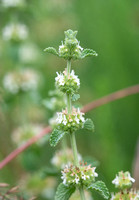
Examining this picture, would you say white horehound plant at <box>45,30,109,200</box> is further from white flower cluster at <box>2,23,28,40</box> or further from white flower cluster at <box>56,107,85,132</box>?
white flower cluster at <box>2,23,28,40</box>

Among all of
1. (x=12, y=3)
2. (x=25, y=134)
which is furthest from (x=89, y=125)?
(x=12, y=3)

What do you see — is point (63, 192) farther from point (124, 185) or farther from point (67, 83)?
point (67, 83)

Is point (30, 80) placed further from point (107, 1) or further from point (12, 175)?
point (107, 1)

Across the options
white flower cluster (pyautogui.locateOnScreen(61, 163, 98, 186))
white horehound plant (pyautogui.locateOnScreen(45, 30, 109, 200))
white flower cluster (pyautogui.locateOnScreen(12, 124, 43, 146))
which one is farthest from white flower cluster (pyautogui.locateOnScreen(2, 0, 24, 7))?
white flower cluster (pyautogui.locateOnScreen(61, 163, 98, 186))

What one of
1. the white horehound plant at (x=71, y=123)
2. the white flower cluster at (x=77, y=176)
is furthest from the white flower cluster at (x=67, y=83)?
the white flower cluster at (x=77, y=176)

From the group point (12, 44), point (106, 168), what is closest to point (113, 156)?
point (106, 168)

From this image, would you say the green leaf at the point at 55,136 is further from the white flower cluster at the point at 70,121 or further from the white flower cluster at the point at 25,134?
the white flower cluster at the point at 25,134

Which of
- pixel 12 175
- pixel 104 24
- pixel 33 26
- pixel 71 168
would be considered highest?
pixel 104 24
